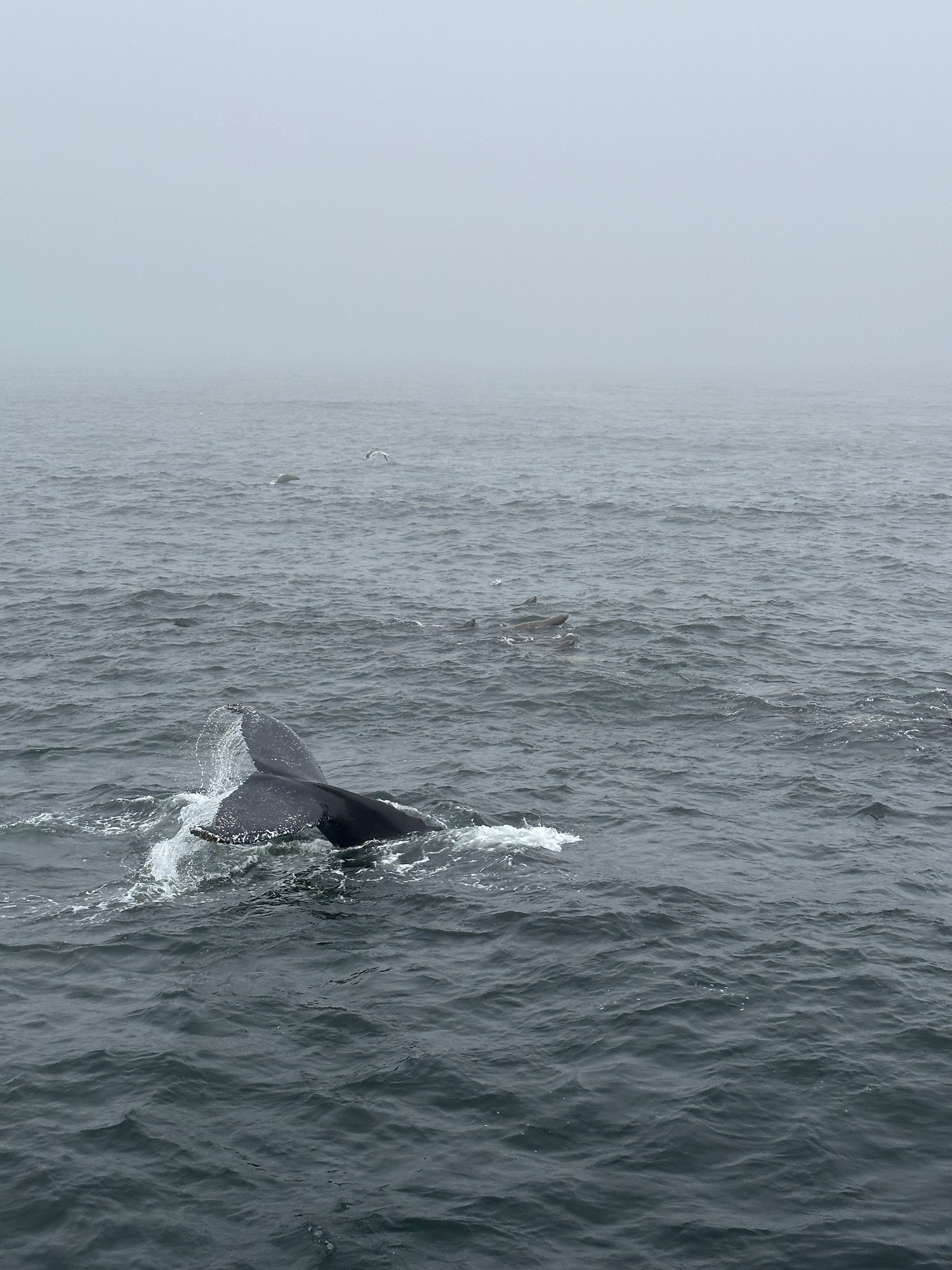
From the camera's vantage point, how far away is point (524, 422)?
10744 centimetres

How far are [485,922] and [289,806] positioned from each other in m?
3.73

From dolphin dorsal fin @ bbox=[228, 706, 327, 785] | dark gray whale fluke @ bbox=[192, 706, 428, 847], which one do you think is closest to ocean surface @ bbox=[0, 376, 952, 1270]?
dark gray whale fluke @ bbox=[192, 706, 428, 847]

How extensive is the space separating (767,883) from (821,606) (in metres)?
20.8

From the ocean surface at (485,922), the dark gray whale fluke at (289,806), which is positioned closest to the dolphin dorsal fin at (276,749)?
the dark gray whale fluke at (289,806)

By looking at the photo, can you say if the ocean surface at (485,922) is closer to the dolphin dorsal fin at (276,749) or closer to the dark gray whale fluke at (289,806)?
the dark gray whale fluke at (289,806)

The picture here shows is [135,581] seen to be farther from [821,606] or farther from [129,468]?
[129,468]

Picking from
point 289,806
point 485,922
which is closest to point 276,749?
point 289,806

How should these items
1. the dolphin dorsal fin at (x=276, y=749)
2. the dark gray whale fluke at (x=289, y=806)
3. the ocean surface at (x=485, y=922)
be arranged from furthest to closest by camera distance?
the dolphin dorsal fin at (x=276, y=749) → the dark gray whale fluke at (x=289, y=806) → the ocean surface at (x=485, y=922)

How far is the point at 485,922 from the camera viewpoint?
20.0 metres

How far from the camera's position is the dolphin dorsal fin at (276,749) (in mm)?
21109

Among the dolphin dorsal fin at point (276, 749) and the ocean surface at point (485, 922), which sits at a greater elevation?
the dolphin dorsal fin at point (276, 749)

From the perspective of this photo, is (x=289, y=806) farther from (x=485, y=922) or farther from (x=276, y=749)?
(x=485, y=922)

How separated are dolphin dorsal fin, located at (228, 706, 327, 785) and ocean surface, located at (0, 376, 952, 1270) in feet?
5.49

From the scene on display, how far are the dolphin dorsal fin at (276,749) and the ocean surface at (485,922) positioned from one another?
167cm
